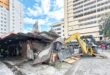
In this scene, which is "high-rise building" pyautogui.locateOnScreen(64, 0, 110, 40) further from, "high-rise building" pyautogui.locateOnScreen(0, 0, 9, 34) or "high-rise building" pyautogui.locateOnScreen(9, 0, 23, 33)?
"high-rise building" pyautogui.locateOnScreen(0, 0, 9, 34)

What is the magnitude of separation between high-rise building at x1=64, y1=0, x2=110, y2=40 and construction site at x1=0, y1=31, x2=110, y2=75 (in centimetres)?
5699

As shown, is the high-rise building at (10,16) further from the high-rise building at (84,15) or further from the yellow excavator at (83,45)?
the yellow excavator at (83,45)

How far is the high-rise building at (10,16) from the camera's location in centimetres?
9919

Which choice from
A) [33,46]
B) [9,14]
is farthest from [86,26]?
[33,46]

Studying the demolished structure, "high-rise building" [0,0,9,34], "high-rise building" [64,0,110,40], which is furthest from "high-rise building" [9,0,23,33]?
the demolished structure

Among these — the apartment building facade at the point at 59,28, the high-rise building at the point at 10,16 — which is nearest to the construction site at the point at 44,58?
the high-rise building at the point at 10,16

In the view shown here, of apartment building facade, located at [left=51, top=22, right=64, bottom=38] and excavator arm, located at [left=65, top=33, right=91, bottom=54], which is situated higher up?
apartment building facade, located at [left=51, top=22, right=64, bottom=38]

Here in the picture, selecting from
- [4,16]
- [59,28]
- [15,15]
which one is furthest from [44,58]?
[15,15]

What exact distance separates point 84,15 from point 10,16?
3653 centimetres

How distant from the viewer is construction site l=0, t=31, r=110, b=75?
13.7 metres

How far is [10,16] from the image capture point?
344 ft

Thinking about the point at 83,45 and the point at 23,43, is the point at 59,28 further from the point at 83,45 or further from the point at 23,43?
the point at 23,43

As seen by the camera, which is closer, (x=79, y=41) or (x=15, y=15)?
(x=79, y=41)

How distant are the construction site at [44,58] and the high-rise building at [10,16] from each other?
7587cm
